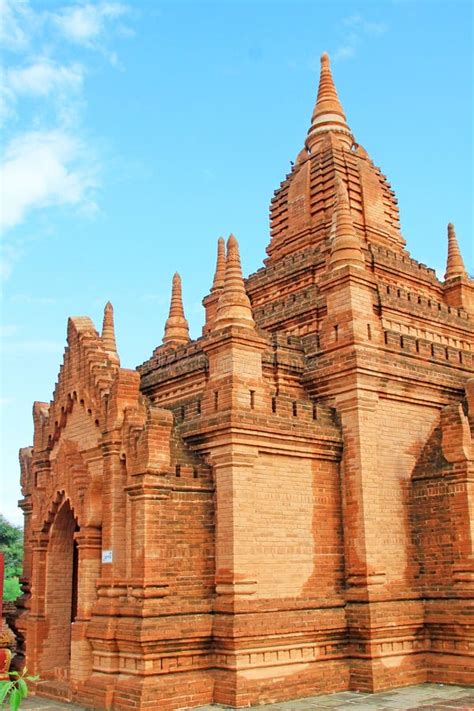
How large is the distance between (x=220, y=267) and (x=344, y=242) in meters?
7.60

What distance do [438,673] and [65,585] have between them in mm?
9065

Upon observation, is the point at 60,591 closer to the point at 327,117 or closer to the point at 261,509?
the point at 261,509

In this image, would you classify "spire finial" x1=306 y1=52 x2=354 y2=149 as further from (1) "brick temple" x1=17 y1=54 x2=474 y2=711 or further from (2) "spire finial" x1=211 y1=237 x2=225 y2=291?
(1) "brick temple" x1=17 y1=54 x2=474 y2=711

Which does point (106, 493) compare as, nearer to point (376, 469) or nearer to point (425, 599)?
point (376, 469)

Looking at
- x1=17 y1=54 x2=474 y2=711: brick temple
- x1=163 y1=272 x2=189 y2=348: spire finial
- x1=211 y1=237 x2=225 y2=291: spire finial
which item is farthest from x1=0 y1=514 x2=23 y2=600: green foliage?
x1=17 y1=54 x2=474 y2=711: brick temple

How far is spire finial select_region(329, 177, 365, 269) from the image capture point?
62.6 feet

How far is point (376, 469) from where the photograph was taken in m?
17.3

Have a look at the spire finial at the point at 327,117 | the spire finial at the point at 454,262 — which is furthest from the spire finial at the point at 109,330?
the spire finial at the point at 454,262

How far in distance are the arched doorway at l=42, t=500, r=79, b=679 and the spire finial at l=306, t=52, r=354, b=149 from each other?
15.6m

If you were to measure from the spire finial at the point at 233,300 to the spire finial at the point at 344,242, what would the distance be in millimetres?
2868

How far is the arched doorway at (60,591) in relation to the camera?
18484 millimetres

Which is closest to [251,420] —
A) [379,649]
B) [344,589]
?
[344,589]

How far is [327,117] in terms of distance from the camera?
26.9 m

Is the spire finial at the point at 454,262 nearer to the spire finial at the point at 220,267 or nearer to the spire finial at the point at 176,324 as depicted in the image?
the spire finial at the point at 220,267
